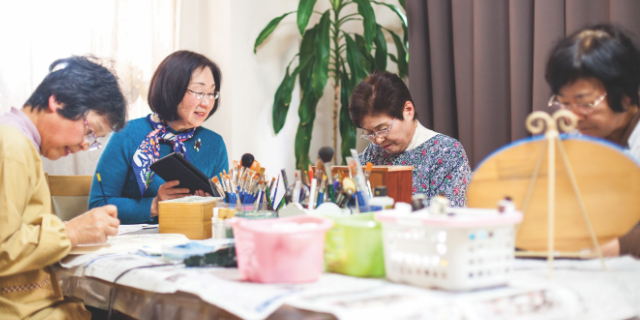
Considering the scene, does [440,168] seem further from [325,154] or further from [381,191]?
[381,191]

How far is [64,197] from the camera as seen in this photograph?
1.84 metres

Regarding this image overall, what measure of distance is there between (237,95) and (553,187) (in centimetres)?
221

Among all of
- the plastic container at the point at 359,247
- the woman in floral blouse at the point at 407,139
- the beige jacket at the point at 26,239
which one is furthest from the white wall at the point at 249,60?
the plastic container at the point at 359,247

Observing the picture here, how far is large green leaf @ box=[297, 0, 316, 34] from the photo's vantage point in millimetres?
2646

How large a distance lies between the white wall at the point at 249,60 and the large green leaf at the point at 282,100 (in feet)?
0.31

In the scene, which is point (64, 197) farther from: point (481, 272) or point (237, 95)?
point (481, 272)

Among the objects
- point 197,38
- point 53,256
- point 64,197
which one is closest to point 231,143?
point 197,38

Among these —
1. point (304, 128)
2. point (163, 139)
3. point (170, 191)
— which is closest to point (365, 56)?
point (304, 128)

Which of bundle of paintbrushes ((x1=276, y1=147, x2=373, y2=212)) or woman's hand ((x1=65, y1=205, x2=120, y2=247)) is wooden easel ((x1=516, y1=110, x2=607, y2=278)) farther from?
woman's hand ((x1=65, y1=205, x2=120, y2=247))

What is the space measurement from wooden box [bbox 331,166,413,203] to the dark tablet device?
0.47 meters

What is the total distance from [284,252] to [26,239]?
54 cm

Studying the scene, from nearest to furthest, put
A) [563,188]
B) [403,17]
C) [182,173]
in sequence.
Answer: [563,188]
[182,173]
[403,17]

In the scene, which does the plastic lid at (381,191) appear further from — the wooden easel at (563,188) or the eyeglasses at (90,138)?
the eyeglasses at (90,138)

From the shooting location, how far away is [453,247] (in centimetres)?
64
